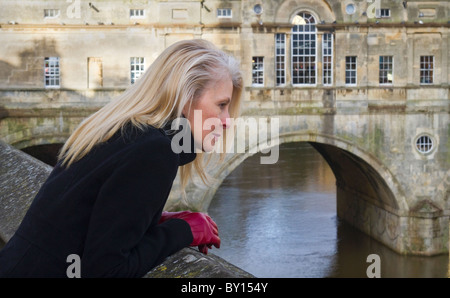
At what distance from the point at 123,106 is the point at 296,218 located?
75.7ft

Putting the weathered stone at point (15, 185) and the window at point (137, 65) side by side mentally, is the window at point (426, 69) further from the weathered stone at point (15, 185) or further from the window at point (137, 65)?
the weathered stone at point (15, 185)

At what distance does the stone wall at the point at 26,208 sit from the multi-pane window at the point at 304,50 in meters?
14.8

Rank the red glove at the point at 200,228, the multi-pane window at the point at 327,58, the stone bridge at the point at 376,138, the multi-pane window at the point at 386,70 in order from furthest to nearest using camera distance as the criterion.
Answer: the multi-pane window at the point at 386,70 < the multi-pane window at the point at 327,58 < the stone bridge at the point at 376,138 < the red glove at the point at 200,228

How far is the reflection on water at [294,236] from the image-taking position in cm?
1895

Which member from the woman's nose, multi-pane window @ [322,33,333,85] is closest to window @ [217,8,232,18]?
multi-pane window @ [322,33,333,85]

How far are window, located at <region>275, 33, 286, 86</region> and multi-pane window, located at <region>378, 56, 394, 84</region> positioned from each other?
319 cm

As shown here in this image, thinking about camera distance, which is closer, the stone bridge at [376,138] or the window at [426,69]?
the stone bridge at [376,138]

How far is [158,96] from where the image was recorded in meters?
2.21

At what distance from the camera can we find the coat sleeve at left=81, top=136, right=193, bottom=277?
75.0 inches

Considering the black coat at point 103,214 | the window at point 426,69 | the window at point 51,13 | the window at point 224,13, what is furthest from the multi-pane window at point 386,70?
the black coat at point 103,214

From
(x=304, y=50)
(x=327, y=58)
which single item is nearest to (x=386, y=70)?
(x=327, y=58)

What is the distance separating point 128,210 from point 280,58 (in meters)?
18.4

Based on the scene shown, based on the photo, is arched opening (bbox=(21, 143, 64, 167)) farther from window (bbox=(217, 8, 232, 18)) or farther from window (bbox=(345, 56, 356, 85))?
window (bbox=(345, 56, 356, 85))

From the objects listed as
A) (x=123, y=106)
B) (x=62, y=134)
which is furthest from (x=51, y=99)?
(x=123, y=106)
